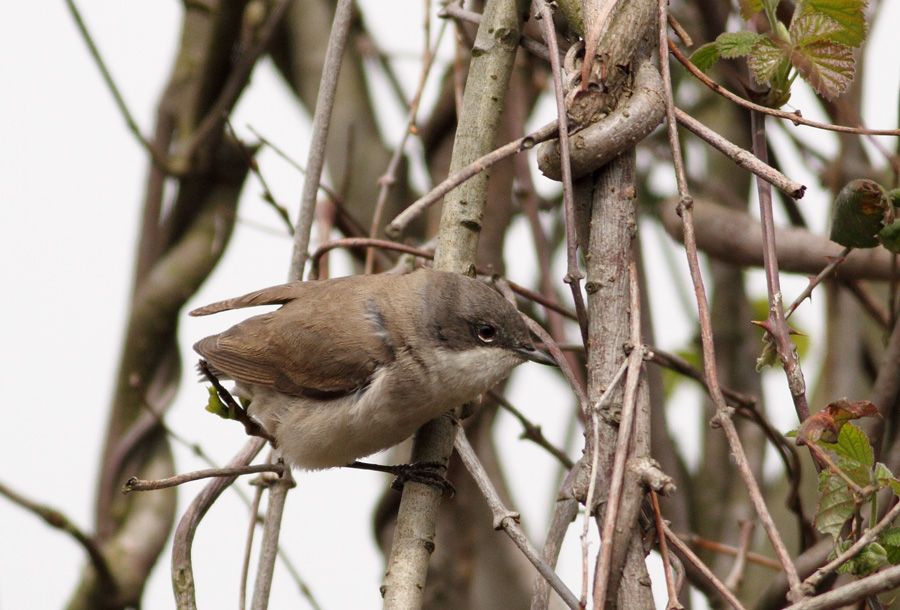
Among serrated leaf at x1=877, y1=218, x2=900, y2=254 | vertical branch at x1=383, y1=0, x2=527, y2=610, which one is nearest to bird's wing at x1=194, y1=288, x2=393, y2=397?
vertical branch at x1=383, y1=0, x2=527, y2=610

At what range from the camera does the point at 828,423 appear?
1910 mm

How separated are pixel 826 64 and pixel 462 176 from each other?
85 centimetres

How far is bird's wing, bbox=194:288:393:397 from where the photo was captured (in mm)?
3215

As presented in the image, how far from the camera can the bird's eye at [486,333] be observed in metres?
3.10

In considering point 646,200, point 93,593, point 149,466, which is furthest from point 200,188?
point 646,200

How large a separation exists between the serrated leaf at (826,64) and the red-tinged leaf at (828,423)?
71cm

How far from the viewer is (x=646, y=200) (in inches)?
193

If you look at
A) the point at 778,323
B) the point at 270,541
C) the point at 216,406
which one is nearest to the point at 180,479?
the point at 216,406

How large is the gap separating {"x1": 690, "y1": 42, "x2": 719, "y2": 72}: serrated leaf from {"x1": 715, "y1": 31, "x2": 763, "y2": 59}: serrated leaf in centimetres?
8

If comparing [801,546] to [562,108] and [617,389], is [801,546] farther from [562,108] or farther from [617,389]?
[562,108]

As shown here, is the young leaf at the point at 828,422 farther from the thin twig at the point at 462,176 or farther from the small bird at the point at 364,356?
the small bird at the point at 364,356

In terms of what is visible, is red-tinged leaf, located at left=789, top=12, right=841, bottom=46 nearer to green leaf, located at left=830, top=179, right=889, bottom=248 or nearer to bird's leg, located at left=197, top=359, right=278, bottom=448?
green leaf, located at left=830, top=179, right=889, bottom=248

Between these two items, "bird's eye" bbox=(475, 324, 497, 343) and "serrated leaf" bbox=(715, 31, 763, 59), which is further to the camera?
"bird's eye" bbox=(475, 324, 497, 343)

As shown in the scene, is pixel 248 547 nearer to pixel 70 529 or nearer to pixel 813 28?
pixel 70 529
